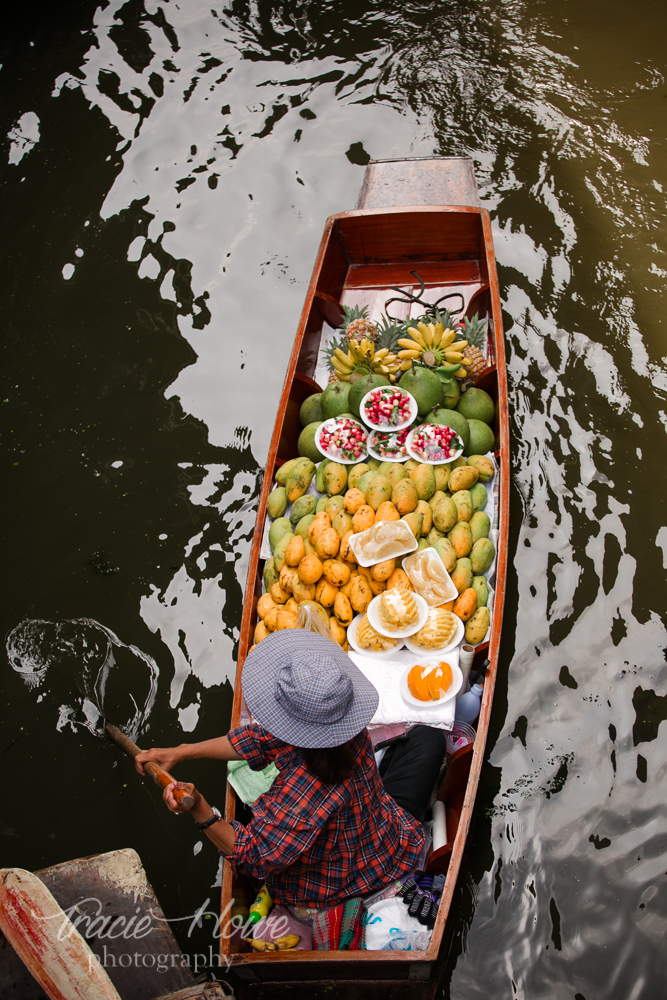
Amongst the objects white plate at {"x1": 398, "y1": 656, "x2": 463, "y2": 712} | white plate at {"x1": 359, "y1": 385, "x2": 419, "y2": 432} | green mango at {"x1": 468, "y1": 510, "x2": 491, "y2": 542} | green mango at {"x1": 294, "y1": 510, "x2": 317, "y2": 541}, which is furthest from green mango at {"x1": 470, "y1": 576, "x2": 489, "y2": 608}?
white plate at {"x1": 359, "y1": 385, "x2": 419, "y2": 432}

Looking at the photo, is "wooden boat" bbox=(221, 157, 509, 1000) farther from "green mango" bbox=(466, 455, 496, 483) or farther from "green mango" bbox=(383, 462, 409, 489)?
"green mango" bbox=(383, 462, 409, 489)

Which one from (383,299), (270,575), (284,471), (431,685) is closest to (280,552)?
(270,575)

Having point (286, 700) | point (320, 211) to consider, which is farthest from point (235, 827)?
point (320, 211)

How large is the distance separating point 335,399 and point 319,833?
8.74 ft

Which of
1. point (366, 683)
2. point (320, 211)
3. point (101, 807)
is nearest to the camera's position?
point (366, 683)

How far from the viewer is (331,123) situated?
7117 millimetres

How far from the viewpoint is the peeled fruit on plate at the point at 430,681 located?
315 cm

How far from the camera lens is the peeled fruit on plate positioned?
3146 millimetres

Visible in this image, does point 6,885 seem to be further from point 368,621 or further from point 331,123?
point 331,123

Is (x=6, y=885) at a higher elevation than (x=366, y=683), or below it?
below

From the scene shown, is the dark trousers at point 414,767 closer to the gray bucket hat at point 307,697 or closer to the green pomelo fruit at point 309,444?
the gray bucket hat at point 307,697

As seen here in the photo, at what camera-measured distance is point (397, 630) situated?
10.8 feet

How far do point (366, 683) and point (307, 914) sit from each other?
1.02m

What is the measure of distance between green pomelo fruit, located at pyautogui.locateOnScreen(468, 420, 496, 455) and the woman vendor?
2.02 meters
